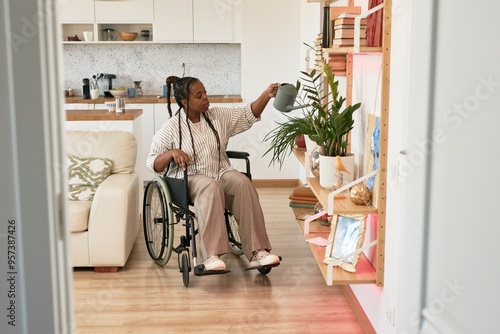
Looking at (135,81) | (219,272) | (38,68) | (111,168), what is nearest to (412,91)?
(38,68)

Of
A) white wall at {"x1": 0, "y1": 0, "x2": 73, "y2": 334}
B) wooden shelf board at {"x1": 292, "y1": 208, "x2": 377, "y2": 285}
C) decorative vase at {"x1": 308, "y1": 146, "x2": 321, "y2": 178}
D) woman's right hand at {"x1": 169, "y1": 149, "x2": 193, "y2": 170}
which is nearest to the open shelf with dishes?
woman's right hand at {"x1": 169, "y1": 149, "x2": 193, "y2": 170}

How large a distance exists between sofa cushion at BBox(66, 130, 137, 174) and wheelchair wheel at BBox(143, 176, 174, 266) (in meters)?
0.31

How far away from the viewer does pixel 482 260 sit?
1188mm

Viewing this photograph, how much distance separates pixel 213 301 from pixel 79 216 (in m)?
0.99

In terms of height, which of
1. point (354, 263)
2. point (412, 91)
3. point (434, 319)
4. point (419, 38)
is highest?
point (419, 38)

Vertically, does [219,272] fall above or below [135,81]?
below

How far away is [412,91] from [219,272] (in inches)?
106

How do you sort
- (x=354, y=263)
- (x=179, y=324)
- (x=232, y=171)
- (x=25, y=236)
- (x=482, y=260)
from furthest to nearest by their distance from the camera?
(x=232, y=171), (x=179, y=324), (x=354, y=263), (x=25, y=236), (x=482, y=260)

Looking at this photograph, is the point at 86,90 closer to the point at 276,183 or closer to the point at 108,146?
the point at 276,183

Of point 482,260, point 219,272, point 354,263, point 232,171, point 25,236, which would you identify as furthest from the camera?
point 232,171

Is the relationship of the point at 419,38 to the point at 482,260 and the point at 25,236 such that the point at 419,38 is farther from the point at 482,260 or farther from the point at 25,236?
the point at 25,236

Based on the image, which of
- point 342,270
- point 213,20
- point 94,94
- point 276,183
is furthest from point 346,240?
point 94,94

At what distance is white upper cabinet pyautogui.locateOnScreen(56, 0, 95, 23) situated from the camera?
266 inches

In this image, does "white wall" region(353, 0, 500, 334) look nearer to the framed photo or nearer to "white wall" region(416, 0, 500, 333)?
"white wall" region(416, 0, 500, 333)
